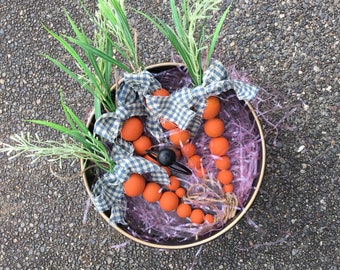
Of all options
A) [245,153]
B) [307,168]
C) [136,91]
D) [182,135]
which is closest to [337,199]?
[307,168]

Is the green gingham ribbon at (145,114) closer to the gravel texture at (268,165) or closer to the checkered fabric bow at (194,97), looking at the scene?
the checkered fabric bow at (194,97)

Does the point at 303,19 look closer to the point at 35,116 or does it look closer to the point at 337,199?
the point at 337,199

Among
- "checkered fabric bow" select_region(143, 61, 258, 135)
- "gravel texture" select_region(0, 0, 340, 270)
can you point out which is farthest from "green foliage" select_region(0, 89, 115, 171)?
"gravel texture" select_region(0, 0, 340, 270)

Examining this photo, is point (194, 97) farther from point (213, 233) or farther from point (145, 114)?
point (213, 233)

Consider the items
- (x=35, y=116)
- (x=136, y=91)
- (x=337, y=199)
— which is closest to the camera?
(x=136, y=91)

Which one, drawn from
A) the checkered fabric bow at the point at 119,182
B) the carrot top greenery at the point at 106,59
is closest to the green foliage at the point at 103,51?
the carrot top greenery at the point at 106,59

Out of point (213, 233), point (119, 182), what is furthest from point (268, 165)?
point (119, 182)
